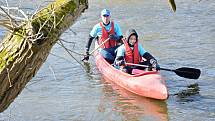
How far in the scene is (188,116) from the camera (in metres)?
7.95

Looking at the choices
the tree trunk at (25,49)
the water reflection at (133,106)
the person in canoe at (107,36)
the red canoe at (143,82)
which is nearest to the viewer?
the tree trunk at (25,49)

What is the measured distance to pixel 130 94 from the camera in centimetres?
920

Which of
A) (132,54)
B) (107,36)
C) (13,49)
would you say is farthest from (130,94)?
(13,49)

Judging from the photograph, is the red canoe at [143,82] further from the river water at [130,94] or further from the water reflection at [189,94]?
the water reflection at [189,94]

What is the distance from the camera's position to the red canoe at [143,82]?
851 cm

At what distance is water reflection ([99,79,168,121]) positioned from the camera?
8.08m

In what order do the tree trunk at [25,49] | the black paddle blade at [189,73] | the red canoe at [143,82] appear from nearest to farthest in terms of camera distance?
the tree trunk at [25,49]
the red canoe at [143,82]
the black paddle blade at [189,73]

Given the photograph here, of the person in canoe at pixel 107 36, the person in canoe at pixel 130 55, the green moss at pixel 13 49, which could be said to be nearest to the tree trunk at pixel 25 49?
the green moss at pixel 13 49

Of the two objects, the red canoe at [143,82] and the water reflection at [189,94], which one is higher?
the red canoe at [143,82]

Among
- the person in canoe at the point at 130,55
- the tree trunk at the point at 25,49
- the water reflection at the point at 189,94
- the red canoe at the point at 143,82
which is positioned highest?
the tree trunk at the point at 25,49

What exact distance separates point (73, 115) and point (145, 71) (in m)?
1.52

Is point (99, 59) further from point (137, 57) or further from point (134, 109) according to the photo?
point (134, 109)

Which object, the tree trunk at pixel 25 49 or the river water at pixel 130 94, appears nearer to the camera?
the tree trunk at pixel 25 49

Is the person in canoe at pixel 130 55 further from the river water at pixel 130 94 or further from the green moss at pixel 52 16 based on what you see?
the green moss at pixel 52 16
